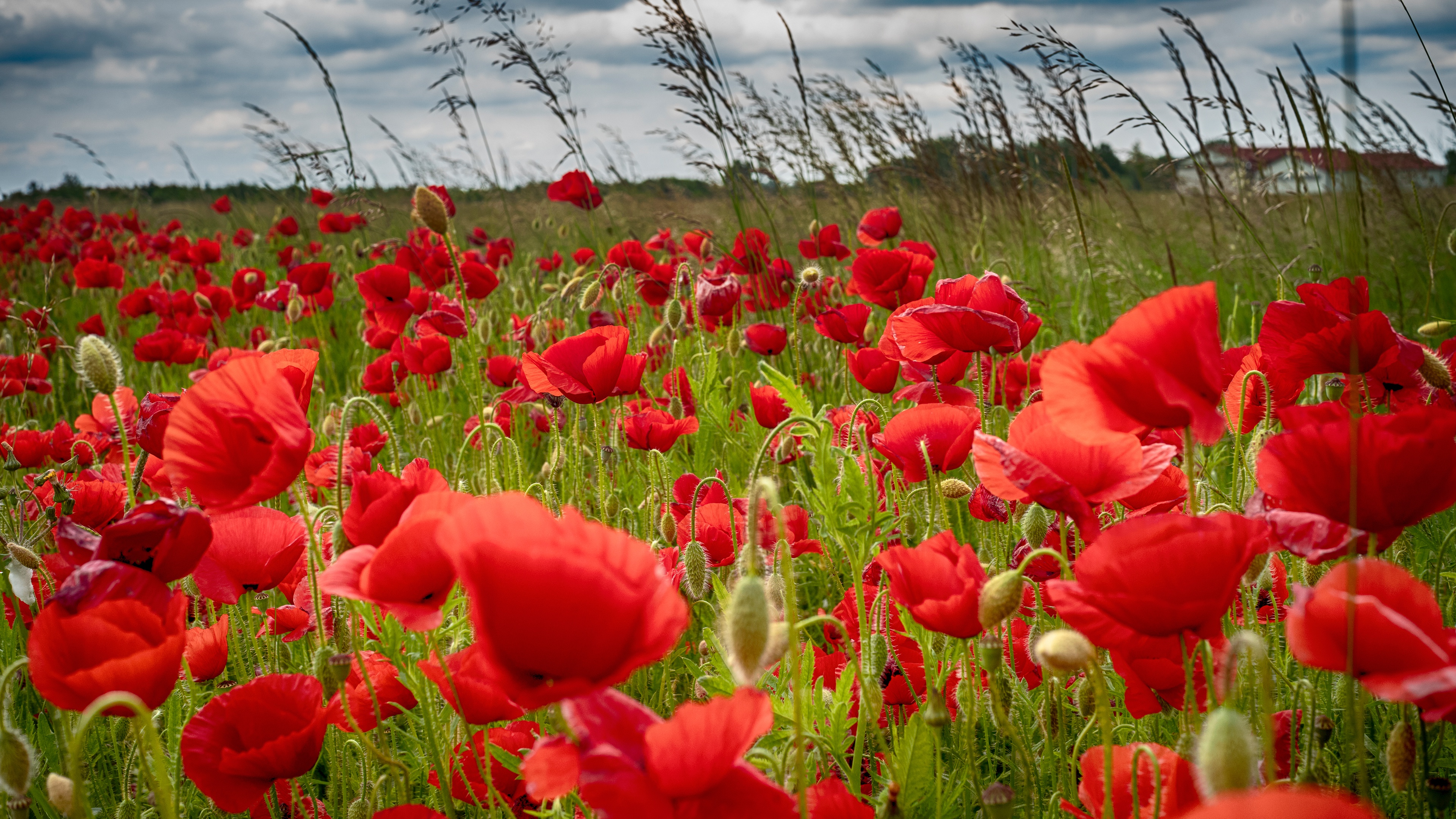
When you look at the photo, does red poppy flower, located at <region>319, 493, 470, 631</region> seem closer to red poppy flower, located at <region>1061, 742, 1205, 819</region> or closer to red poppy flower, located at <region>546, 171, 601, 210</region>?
red poppy flower, located at <region>1061, 742, 1205, 819</region>

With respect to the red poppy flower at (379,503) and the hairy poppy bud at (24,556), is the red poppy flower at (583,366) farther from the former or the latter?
the hairy poppy bud at (24,556)

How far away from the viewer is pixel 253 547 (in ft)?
4.34

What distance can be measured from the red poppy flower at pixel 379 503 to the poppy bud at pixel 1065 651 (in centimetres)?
63

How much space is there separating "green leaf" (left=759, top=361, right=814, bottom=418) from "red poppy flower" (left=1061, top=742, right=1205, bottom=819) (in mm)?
699

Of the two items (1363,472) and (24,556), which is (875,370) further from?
(24,556)

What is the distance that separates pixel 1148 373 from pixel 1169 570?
186 mm

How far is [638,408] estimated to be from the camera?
102 inches

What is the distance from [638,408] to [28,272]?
8.80 metres

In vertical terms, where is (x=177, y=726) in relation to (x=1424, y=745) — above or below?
below

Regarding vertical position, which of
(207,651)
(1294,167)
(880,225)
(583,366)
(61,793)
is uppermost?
(1294,167)

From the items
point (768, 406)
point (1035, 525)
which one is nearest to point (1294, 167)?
point (768, 406)

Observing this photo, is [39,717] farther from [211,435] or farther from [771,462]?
[771,462]

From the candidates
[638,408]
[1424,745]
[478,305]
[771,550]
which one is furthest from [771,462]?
[478,305]

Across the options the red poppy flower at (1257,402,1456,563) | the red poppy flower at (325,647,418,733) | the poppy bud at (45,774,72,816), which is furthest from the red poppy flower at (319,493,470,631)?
the red poppy flower at (1257,402,1456,563)
